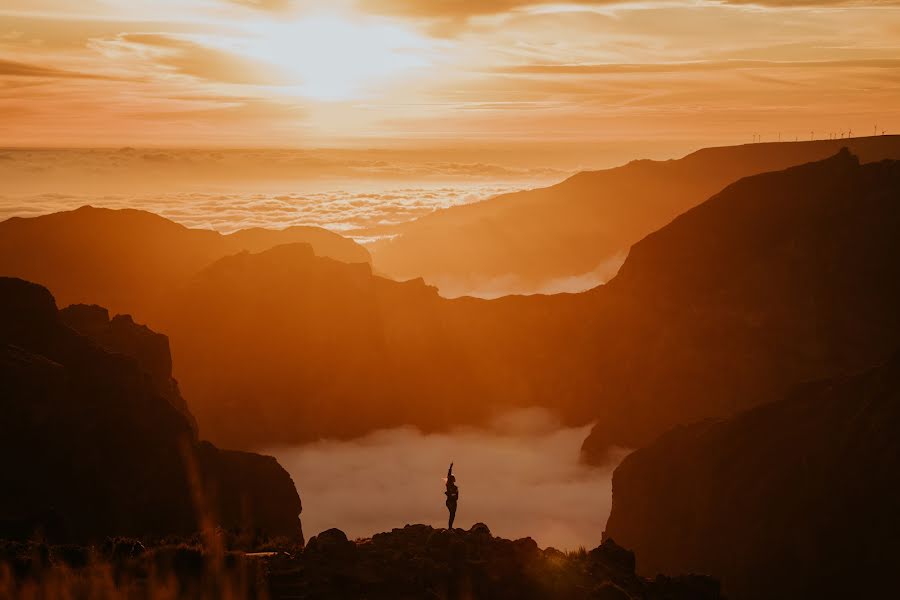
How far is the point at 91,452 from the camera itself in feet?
175

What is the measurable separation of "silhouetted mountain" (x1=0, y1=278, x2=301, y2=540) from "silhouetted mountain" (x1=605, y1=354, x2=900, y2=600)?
30.6m

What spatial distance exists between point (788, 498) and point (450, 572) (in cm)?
3594

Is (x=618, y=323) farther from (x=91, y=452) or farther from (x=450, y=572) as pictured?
(x=450, y=572)

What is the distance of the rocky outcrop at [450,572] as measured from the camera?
29.1 metres

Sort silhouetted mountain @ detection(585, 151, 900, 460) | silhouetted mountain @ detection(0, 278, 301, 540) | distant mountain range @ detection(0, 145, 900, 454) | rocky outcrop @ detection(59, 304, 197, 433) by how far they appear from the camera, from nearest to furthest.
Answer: silhouetted mountain @ detection(0, 278, 301, 540) → rocky outcrop @ detection(59, 304, 197, 433) → silhouetted mountain @ detection(585, 151, 900, 460) → distant mountain range @ detection(0, 145, 900, 454)

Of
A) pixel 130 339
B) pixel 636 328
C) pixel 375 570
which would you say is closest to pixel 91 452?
pixel 375 570

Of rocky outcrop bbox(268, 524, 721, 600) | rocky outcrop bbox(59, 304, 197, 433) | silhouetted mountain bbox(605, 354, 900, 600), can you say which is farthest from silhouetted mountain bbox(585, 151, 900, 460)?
rocky outcrop bbox(268, 524, 721, 600)

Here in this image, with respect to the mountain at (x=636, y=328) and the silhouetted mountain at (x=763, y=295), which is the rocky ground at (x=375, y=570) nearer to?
the silhouetted mountain at (x=763, y=295)

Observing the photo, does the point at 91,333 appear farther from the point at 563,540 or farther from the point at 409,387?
the point at 409,387

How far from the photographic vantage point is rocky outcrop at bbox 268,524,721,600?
95.6 ft

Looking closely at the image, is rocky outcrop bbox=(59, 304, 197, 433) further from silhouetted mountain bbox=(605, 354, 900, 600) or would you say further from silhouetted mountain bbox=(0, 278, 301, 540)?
silhouetted mountain bbox=(605, 354, 900, 600)

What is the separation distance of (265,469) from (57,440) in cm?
2266

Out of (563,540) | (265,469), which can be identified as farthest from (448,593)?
(563,540)

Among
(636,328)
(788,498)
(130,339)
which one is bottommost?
(636,328)
